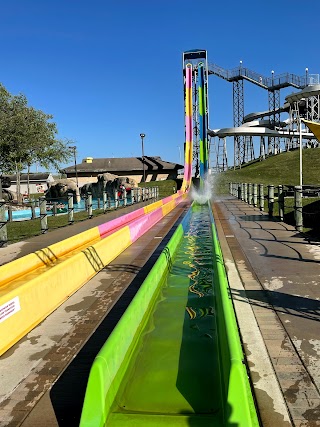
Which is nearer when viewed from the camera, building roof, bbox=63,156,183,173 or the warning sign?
the warning sign

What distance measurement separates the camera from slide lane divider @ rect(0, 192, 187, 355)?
12.7 ft

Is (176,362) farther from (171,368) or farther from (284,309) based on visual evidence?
(284,309)

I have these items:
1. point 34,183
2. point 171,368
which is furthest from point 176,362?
point 34,183

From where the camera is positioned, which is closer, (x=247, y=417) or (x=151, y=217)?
(x=247, y=417)

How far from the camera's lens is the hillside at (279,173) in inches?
1340

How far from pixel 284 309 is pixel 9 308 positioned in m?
2.84

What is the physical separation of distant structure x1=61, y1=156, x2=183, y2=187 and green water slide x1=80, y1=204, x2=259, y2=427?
4567cm

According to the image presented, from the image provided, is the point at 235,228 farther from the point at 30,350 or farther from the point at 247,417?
the point at 247,417

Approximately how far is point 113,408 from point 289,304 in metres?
2.50

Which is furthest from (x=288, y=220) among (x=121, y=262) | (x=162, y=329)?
(x=162, y=329)

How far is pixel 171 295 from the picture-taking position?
5352 mm

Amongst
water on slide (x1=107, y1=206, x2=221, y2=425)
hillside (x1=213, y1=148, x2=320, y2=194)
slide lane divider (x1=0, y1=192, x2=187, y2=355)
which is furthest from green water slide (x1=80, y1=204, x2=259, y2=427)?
hillside (x1=213, y1=148, x2=320, y2=194)

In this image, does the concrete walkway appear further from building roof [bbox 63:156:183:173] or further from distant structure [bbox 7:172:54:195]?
distant structure [bbox 7:172:54:195]

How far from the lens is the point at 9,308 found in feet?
12.7
